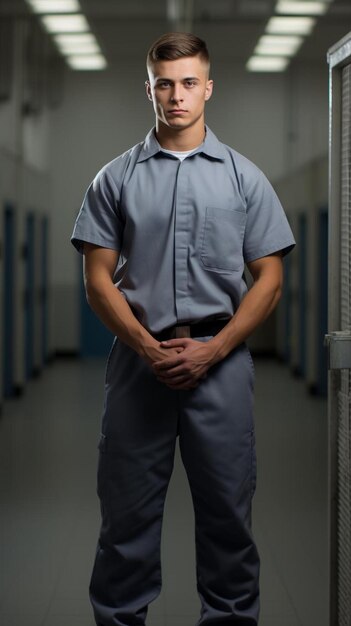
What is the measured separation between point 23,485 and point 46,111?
8.32 m

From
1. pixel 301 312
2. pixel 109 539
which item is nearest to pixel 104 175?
pixel 109 539

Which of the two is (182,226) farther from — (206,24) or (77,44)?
(77,44)

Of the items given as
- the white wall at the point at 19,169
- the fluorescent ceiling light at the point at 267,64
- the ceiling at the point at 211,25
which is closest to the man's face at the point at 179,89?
the white wall at the point at 19,169

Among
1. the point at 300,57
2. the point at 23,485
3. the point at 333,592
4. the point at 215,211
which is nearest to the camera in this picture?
the point at 215,211

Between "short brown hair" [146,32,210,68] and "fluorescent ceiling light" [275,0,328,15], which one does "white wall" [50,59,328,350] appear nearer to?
"fluorescent ceiling light" [275,0,328,15]

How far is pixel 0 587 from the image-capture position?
3150 mm

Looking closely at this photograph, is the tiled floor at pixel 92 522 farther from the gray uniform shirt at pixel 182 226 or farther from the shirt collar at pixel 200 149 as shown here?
the shirt collar at pixel 200 149

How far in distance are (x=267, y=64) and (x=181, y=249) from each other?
33.8 feet

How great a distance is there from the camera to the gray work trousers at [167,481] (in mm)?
2156

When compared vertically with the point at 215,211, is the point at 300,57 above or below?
above

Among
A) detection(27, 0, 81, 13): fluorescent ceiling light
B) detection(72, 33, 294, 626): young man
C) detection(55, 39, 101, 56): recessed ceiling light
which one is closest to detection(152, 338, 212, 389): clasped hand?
detection(72, 33, 294, 626): young man

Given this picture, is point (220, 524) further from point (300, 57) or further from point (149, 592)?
point (300, 57)

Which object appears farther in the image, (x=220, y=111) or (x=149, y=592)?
(x=220, y=111)

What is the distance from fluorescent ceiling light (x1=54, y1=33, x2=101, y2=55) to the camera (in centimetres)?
1045
